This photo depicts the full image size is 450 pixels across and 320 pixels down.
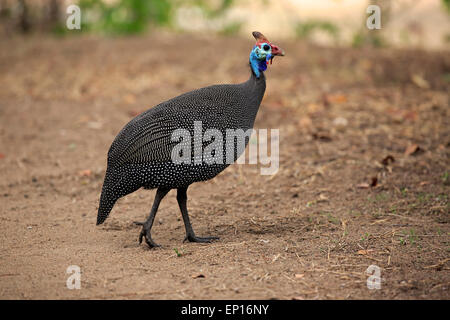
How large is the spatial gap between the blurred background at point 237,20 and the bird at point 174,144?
5.74m

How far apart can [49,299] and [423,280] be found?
6.70 ft

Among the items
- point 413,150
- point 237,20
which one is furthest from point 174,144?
point 237,20

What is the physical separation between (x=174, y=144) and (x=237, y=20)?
267 inches

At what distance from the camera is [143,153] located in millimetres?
3646

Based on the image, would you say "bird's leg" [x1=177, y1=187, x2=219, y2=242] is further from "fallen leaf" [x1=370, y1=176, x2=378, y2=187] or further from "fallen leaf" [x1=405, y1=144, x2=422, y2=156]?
"fallen leaf" [x1=405, y1=144, x2=422, y2=156]

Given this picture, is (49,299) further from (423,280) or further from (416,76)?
(416,76)

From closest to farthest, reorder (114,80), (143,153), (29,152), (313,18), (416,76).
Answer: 1. (143,153)
2. (29,152)
3. (416,76)
4. (114,80)
5. (313,18)

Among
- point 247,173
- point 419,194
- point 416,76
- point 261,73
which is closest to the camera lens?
point 261,73

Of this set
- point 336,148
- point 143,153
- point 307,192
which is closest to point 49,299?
point 143,153

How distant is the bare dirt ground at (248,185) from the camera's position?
3.23m

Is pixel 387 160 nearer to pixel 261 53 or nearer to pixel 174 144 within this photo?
pixel 261 53

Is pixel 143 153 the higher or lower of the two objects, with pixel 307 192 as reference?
higher

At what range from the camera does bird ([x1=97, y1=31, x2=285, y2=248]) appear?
3646 millimetres

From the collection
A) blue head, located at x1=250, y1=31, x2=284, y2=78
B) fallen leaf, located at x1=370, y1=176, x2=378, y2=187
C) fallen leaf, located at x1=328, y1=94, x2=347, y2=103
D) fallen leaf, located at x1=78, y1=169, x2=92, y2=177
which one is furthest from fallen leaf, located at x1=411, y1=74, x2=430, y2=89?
fallen leaf, located at x1=78, y1=169, x2=92, y2=177
